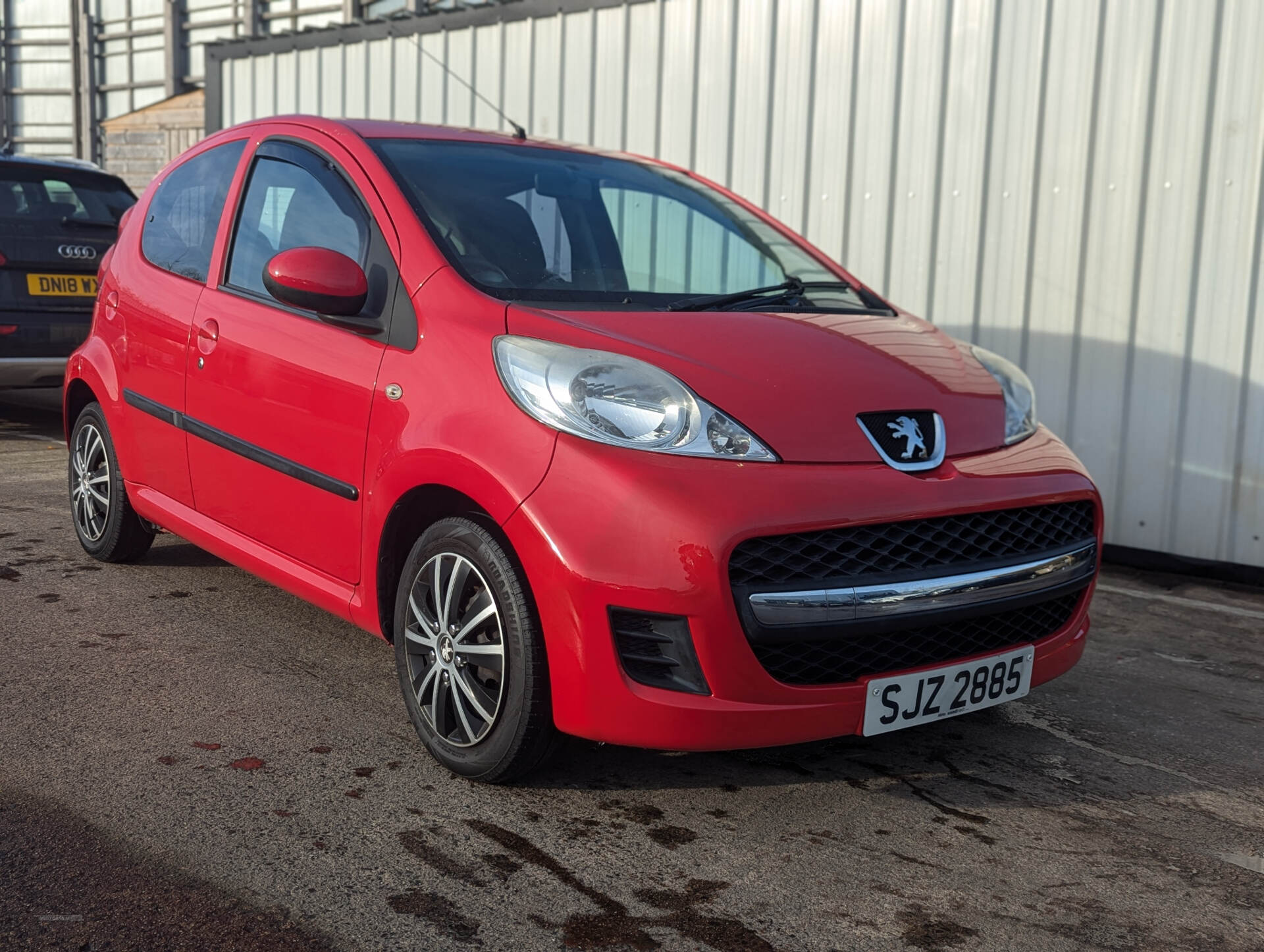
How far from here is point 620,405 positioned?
2646mm

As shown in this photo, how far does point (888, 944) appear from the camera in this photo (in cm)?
223

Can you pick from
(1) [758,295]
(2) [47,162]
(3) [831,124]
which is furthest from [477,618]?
(2) [47,162]

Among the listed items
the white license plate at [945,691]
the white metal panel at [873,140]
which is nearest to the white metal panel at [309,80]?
the white metal panel at [873,140]

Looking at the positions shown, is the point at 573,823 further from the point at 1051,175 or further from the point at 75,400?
the point at 1051,175

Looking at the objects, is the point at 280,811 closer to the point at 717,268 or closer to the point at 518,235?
the point at 518,235

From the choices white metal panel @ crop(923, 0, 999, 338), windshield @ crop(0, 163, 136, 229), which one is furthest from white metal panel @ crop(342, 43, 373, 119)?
white metal panel @ crop(923, 0, 999, 338)

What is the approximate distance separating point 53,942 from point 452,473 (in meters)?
1.19

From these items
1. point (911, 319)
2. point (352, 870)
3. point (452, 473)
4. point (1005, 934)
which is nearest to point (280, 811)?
point (352, 870)

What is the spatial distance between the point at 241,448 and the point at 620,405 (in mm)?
1423

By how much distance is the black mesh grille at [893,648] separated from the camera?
2578 millimetres

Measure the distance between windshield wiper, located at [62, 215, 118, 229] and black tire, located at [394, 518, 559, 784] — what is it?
584 cm

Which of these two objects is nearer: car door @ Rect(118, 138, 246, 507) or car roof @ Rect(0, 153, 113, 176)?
car door @ Rect(118, 138, 246, 507)

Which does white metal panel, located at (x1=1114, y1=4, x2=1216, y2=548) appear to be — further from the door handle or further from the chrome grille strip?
the door handle

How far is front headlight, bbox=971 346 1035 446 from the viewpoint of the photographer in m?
3.14
